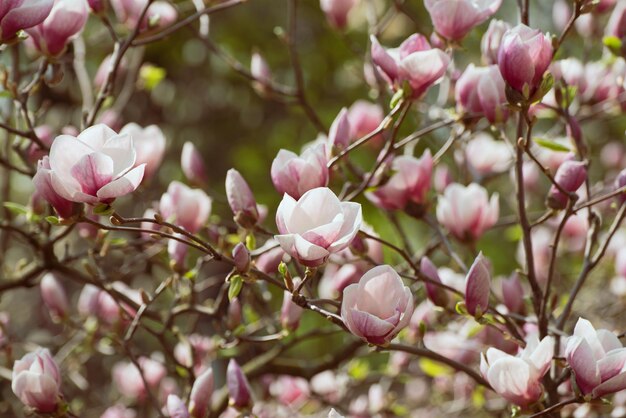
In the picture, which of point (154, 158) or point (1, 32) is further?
point (154, 158)

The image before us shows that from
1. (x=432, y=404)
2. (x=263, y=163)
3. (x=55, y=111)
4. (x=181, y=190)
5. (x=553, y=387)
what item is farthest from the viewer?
(x=263, y=163)

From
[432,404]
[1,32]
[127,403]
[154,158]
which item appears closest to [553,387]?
[154,158]

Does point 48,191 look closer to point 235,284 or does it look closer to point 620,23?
point 235,284

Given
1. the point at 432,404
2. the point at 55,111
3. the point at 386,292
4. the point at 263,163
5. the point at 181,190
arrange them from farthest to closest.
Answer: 1. the point at 263,163
2. the point at 55,111
3. the point at 432,404
4. the point at 181,190
5. the point at 386,292

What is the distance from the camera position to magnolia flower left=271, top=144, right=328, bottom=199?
92 cm

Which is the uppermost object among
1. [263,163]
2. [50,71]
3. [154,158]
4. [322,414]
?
[50,71]

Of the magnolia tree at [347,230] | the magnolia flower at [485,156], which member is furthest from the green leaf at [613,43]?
the magnolia flower at [485,156]

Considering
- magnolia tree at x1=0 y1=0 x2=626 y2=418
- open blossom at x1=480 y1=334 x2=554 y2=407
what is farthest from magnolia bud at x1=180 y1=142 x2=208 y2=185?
open blossom at x1=480 y1=334 x2=554 y2=407

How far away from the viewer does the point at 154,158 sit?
4.01 ft

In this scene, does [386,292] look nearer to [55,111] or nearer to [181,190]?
[181,190]

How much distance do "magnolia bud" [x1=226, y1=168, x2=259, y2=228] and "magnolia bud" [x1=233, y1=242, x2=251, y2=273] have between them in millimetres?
120

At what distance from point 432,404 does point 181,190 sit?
0.99 meters

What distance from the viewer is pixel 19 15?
35.5 inches

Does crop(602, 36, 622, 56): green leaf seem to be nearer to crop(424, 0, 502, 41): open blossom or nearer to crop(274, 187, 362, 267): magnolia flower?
crop(424, 0, 502, 41): open blossom
